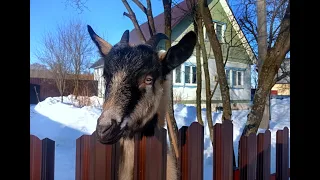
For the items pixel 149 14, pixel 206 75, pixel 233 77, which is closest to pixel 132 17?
pixel 149 14

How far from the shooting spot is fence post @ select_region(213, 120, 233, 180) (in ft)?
3.43

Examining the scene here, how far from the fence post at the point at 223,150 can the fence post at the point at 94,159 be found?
1.32 feet

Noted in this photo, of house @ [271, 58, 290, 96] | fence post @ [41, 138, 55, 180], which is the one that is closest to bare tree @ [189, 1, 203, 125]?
house @ [271, 58, 290, 96]

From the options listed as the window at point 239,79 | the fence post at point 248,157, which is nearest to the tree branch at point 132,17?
the window at point 239,79

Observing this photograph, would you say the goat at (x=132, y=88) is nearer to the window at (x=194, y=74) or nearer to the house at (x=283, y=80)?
the window at (x=194, y=74)

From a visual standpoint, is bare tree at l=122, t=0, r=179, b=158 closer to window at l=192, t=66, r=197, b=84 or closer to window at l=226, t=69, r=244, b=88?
window at l=192, t=66, r=197, b=84

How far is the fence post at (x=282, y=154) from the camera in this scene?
1222 mm

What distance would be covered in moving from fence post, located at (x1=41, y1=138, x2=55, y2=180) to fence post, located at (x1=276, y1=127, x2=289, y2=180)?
3.04ft
